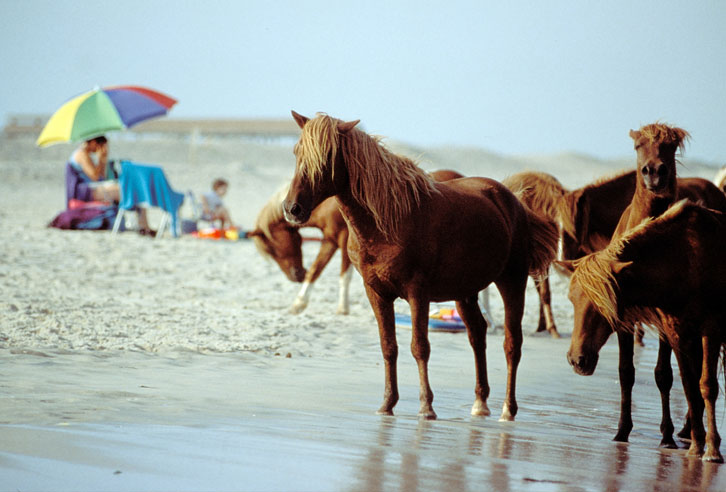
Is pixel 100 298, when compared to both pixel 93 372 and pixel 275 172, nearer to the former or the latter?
pixel 93 372

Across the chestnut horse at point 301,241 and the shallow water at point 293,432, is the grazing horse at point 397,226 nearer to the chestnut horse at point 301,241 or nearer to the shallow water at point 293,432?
the shallow water at point 293,432

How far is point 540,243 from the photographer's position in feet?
21.8

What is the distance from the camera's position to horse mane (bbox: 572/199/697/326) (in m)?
5.13

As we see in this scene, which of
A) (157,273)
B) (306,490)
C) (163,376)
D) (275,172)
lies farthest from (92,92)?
(275,172)

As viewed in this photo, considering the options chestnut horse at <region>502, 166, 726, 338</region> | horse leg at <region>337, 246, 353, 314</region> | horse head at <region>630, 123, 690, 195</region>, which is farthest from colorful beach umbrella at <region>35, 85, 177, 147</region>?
horse head at <region>630, 123, 690, 195</region>

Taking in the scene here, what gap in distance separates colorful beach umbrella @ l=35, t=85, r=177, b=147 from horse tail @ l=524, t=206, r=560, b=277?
10.4 meters

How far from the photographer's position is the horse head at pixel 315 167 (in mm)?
5355

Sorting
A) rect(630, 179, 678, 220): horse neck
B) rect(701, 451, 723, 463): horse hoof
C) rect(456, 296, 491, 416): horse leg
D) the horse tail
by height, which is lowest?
rect(701, 451, 723, 463): horse hoof

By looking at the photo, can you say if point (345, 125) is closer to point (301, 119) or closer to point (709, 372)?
point (301, 119)

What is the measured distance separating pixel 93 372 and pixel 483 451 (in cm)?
294

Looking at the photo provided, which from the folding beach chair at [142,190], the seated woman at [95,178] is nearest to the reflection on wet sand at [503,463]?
the folding beach chair at [142,190]

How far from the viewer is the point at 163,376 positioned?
6324 millimetres

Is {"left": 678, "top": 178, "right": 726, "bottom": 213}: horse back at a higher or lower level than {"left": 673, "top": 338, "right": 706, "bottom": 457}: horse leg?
Answer: higher

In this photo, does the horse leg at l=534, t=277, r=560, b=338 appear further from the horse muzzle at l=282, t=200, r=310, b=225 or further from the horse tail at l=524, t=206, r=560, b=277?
the horse muzzle at l=282, t=200, r=310, b=225
